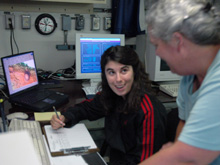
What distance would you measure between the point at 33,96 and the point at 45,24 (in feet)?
2.61

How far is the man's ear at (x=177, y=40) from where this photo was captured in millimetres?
595

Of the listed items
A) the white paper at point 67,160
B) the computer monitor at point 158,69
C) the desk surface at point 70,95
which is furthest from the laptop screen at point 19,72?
the computer monitor at point 158,69

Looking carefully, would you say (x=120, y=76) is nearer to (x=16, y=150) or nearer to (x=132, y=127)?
(x=132, y=127)

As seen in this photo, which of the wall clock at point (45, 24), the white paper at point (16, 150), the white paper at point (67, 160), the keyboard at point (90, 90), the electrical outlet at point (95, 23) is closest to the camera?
the white paper at point (16, 150)

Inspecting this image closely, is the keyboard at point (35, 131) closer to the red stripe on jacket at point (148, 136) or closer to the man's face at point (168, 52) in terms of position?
the red stripe on jacket at point (148, 136)

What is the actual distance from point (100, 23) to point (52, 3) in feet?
1.56

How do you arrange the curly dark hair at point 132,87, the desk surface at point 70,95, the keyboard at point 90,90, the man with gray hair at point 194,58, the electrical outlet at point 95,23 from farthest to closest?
1. the electrical outlet at point 95,23
2. the keyboard at point 90,90
3. the desk surface at point 70,95
4. the curly dark hair at point 132,87
5. the man with gray hair at point 194,58

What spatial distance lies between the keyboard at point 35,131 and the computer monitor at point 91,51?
0.75 meters

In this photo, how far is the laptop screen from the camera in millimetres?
1478

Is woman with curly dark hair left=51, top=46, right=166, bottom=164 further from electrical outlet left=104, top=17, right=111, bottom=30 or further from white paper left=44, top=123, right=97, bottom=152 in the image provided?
electrical outlet left=104, top=17, right=111, bottom=30

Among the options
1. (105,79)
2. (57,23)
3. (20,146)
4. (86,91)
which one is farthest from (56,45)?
(20,146)

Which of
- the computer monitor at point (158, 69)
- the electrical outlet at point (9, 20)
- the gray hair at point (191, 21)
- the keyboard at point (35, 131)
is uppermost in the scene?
the electrical outlet at point (9, 20)

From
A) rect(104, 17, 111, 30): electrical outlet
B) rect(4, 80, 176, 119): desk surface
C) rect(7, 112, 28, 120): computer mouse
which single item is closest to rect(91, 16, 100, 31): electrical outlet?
rect(104, 17, 111, 30): electrical outlet

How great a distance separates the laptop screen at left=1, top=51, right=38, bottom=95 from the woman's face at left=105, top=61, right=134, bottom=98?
659 mm
